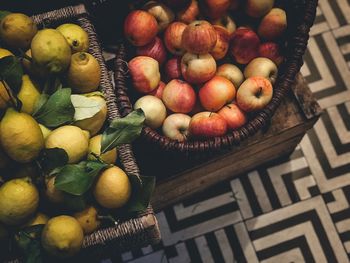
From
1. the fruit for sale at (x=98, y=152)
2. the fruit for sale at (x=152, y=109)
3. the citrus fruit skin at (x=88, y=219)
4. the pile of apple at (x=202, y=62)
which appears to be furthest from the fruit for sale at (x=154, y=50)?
the citrus fruit skin at (x=88, y=219)

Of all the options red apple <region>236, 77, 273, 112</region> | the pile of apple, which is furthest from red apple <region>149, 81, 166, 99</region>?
red apple <region>236, 77, 273, 112</region>

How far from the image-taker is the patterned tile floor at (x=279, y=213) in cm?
132

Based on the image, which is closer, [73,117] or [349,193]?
[73,117]

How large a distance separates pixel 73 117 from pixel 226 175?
65 centimetres

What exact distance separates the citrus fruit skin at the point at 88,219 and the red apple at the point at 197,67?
426mm

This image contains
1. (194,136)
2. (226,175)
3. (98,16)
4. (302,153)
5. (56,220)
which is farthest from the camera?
(302,153)

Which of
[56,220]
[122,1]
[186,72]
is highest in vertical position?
[122,1]

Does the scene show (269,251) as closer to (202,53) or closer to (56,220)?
(202,53)

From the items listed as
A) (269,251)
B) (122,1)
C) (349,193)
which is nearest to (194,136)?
(122,1)

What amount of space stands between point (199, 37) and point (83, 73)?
1.00ft

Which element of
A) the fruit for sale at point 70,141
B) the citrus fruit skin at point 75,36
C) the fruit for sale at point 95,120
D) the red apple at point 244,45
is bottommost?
the fruit for sale at point 70,141

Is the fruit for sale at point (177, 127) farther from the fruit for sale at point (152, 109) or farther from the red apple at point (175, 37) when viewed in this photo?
the red apple at point (175, 37)

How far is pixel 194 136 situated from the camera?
3.18 feet

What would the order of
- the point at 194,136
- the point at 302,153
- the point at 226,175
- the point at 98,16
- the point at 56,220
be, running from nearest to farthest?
the point at 56,220 < the point at 194,136 < the point at 98,16 < the point at 226,175 < the point at 302,153
